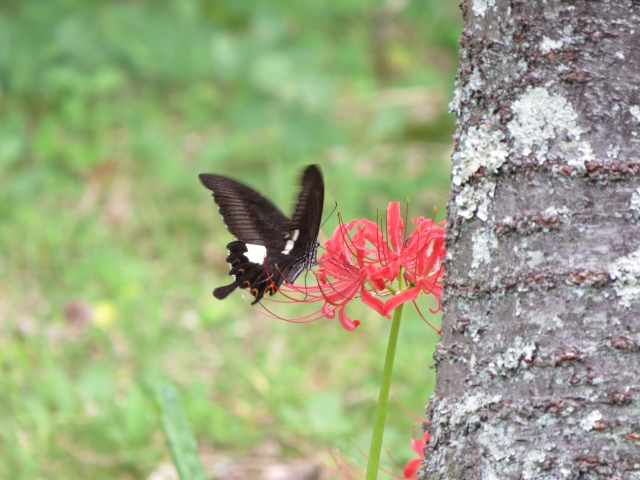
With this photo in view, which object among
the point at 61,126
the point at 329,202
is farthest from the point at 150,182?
the point at 329,202

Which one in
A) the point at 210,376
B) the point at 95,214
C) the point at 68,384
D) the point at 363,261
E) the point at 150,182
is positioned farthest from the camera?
the point at 150,182

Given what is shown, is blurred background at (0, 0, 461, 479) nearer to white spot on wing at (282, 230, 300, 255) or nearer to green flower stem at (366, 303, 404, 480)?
white spot on wing at (282, 230, 300, 255)

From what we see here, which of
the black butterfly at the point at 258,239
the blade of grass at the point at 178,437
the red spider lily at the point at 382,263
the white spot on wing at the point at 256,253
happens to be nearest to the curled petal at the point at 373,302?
the red spider lily at the point at 382,263

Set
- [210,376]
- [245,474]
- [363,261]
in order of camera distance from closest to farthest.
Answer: [363,261] < [245,474] < [210,376]

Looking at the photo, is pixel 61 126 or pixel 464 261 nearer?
pixel 464 261

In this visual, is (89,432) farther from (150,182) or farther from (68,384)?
(150,182)

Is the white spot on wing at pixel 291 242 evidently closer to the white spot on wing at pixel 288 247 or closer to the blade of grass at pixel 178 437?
the white spot on wing at pixel 288 247
